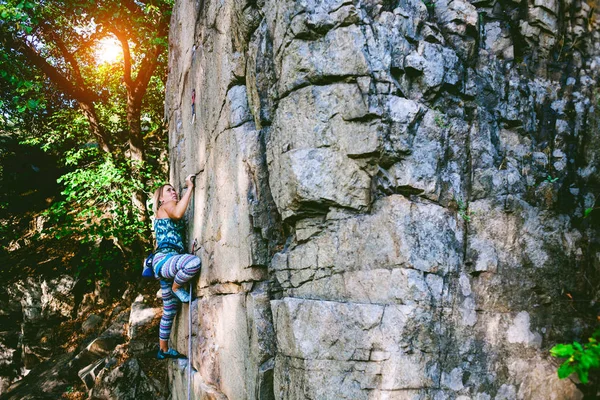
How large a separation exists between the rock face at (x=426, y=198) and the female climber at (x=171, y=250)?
1.94 m

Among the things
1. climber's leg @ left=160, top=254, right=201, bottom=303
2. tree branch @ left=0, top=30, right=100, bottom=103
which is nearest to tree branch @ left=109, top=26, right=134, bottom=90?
tree branch @ left=0, top=30, right=100, bottom=103

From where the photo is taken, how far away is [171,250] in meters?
6.42

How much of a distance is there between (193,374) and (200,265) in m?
1.65

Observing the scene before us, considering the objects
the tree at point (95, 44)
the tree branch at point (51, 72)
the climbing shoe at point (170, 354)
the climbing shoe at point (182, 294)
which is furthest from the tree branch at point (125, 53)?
the climbing shoe at point (170, 354)

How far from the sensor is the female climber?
608 cm

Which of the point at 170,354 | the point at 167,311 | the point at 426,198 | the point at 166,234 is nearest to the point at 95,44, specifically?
the point at 166,234

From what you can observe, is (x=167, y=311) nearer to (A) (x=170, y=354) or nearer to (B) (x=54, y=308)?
(A) (x=170, y=354)

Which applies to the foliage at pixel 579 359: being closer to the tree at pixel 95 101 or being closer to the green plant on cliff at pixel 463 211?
the green plant on cliff at pixel 463 211

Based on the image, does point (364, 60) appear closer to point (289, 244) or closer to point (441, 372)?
point (289, 244)

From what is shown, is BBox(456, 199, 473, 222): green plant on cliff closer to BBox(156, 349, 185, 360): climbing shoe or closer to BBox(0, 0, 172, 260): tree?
BBox(156, 349, 185, 360): climbing shoe

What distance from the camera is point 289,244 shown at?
4340 mm

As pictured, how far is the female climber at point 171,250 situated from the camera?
20.0 feet

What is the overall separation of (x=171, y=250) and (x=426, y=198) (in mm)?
4062

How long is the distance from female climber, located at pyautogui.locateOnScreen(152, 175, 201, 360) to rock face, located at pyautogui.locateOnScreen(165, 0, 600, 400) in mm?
1941
